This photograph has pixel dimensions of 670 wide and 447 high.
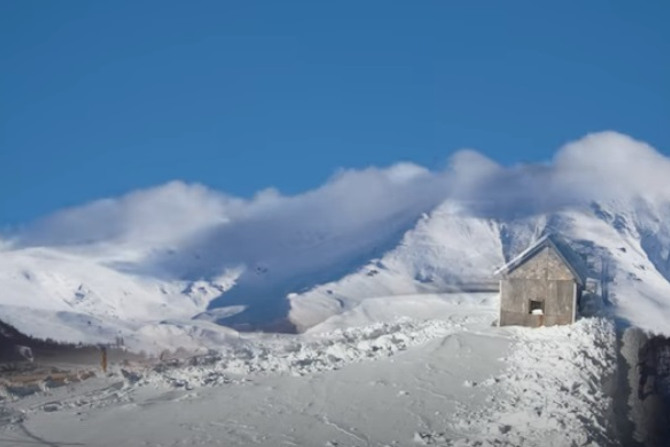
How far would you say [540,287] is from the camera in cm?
3375

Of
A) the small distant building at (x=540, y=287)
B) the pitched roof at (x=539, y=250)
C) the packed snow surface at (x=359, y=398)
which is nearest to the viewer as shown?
the packed snow surface at (x=359, y=398)

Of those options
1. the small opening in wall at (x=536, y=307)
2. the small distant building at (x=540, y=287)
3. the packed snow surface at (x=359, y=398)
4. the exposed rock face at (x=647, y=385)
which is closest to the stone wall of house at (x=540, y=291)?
the small distant building at (x=540, y=287)

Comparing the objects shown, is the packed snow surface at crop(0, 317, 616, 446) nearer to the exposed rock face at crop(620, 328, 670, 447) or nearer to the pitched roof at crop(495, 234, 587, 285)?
the exposed rock face at crop(620, 328, 670, 447)

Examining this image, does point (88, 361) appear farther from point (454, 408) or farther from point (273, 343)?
point (454, 408)

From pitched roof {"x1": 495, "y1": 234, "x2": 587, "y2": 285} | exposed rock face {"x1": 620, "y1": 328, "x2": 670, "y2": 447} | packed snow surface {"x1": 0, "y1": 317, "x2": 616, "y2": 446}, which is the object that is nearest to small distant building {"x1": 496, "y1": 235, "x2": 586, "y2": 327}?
pitched roof {"x1": 495, "y1": 234, "x2": 587, "y2": 285}

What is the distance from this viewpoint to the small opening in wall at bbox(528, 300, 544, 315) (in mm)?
33781

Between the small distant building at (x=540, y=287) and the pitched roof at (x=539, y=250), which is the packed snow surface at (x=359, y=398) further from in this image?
the pitched roof at (x=539, y=250)

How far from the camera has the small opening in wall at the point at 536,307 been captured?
111 feet

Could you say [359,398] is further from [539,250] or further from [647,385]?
[539,250]

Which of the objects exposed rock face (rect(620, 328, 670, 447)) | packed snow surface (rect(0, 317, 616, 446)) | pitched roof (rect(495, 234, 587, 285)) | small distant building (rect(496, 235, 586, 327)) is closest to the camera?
packed snow surface (rect(0, 317, 616, 446))

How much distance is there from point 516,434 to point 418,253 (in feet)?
197

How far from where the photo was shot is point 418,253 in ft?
260

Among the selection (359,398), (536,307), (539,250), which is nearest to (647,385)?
(536,307)

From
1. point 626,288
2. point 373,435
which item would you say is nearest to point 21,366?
point 373,435
